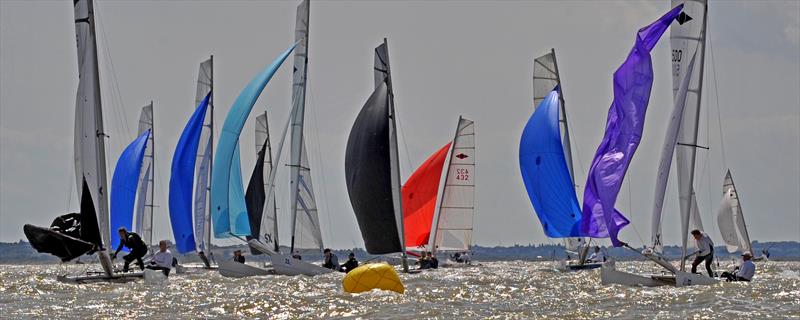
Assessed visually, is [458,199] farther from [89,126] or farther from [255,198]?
[89,126]

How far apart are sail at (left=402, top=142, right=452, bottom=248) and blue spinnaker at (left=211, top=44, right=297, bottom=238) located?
660 centimetres

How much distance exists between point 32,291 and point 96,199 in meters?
2.79

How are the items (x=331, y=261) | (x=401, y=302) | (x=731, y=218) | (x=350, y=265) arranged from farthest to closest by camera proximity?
(x=731, y=218) → (x=331, y=261) → (x=350, y=265) → (x=401, y=302)

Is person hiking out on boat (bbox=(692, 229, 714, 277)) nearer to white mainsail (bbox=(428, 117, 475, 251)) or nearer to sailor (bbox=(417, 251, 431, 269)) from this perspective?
sailor (bbox=(417, 251, 431, 269))

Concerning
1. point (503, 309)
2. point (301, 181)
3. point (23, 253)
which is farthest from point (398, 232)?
point (23, 253)

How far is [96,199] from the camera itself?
26719mm

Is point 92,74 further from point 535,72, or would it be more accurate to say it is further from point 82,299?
point 535,72

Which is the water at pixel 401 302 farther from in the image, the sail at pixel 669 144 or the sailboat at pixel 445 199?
the sailboat at pixel 445 199

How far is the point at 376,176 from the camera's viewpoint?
3281 centimetres

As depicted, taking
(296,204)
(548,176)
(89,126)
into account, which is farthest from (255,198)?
(89,126)

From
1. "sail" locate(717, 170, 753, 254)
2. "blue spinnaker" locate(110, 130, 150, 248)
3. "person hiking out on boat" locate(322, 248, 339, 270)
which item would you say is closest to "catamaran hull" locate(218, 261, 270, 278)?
"person hiking out on boat" locate(322, 248, 339, 270)

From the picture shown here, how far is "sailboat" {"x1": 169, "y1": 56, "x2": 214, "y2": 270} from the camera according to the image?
135 feet

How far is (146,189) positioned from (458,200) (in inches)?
474

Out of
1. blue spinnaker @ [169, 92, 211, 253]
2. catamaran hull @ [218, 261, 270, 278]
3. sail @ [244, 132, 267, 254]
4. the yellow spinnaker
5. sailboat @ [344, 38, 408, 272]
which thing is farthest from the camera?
sail @ [244, 132, 267, 254]
